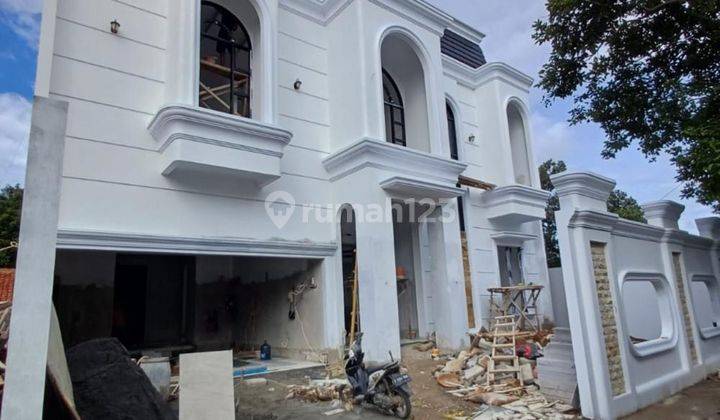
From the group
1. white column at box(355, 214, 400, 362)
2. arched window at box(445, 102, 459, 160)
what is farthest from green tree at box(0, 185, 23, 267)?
arched window at box(445, 102, 459, 160)

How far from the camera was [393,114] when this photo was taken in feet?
32.0

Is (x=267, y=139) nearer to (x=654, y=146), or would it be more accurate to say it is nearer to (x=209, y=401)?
(x=209, y=401)

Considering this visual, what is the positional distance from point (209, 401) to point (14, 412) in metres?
1.65

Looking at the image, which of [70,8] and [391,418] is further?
[70,8]

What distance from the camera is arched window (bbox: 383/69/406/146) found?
970 cm

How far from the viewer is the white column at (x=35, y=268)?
2418 millimetres

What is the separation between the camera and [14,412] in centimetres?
238

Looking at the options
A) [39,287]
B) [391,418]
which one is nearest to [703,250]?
[391,418]

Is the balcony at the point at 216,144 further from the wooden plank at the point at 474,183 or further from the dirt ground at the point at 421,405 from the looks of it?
the wooden plank at the point at 474,183

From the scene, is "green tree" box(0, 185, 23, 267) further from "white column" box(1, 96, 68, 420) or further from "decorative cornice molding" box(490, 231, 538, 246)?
"decorative cornice molding" box(490, 231, 538, 246)

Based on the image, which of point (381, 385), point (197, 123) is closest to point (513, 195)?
point (381, 385)

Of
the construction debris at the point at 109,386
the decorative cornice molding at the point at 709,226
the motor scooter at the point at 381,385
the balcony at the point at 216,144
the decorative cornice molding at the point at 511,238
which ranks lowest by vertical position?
the motor scooter at the point at 381,385

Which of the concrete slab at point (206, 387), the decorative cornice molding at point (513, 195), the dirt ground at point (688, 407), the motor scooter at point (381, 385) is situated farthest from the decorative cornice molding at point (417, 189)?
the dirt ground at point (688, 407)

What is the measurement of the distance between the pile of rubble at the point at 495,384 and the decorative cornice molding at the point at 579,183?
2.42m
